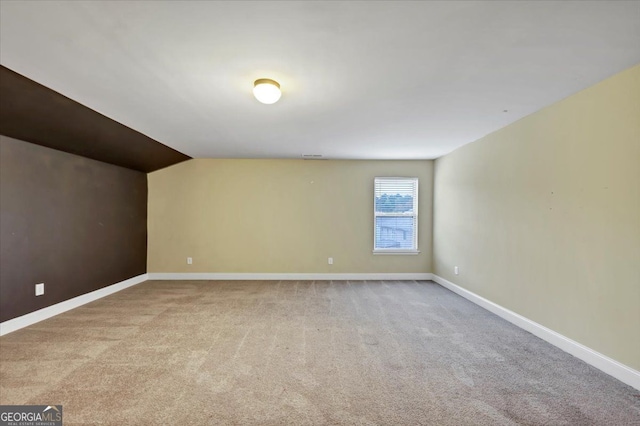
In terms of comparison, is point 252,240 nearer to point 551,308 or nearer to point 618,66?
point 551,308

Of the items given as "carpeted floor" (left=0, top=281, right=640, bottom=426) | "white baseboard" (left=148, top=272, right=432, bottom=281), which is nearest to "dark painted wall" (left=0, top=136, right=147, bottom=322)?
"carpeted floor" (left=0, top=281, right=640, bottom=426)

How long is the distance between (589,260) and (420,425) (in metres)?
2.03

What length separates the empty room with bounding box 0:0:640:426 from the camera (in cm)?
172

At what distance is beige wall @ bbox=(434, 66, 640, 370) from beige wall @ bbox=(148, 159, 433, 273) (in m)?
1.81

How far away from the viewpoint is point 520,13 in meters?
1.53

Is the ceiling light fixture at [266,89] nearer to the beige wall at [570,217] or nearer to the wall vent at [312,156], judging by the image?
Answer: the beige wall at [570,217]

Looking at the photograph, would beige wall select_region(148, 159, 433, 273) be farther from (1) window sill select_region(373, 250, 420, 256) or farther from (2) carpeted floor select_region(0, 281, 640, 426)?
(2) carpeted floor select_region(0, 281, 640, 426)

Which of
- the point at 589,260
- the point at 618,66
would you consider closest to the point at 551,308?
the point at 589,260

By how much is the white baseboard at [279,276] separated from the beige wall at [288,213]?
3.3 inches

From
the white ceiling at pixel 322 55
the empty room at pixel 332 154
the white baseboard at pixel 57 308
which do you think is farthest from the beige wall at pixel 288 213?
the white ceiling at pixel 322 55

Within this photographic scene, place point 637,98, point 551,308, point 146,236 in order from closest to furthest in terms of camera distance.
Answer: point 637,98 < point 551,308 < point 146,236

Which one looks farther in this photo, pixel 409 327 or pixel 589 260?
pixel 409 327

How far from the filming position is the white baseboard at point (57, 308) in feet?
9.77

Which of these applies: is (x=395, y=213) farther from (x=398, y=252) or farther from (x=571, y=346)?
(x=571, y=346)
